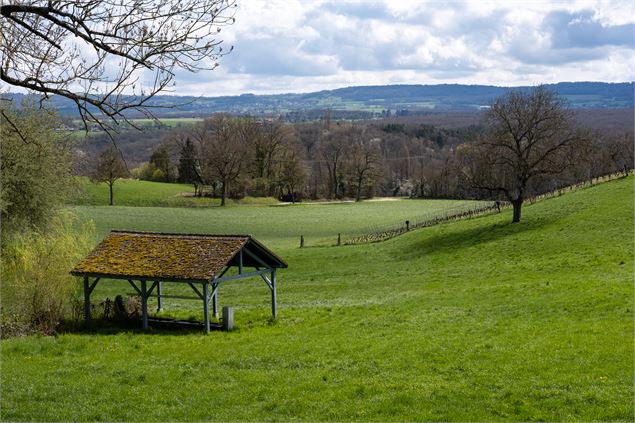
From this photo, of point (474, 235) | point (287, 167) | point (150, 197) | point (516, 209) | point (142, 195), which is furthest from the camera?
point (287, 167)

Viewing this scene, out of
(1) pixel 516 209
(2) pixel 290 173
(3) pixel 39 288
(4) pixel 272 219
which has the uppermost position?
(3) pixel 39 288

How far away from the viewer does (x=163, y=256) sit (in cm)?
2514

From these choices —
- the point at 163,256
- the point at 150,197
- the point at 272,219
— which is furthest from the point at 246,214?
the point at 163,256

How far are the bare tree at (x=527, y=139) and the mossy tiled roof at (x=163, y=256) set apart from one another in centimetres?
2699

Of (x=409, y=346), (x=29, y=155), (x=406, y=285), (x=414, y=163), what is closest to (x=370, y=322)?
(x=409, y=346)

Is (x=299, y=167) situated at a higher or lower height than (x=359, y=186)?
higher

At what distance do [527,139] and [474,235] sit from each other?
779 cm

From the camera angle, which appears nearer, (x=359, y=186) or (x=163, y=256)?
(x=163, y=256)

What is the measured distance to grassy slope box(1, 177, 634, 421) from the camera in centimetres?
1327

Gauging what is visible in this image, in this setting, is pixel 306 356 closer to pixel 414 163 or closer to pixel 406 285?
pixel 406 285

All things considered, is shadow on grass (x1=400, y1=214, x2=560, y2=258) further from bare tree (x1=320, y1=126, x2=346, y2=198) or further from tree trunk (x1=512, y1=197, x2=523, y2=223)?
bare tree (x1=320, y1=126, x2=346, y2=198)

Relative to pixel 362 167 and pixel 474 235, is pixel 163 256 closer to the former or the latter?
pixel 474 235

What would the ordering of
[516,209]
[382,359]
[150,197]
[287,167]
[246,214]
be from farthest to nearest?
[287,167], [150,197], [246,214], [516,209], [382,359]

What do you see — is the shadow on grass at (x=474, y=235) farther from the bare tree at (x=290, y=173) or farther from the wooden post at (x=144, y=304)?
the bare tree at (x=290, y=173)
